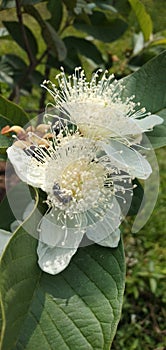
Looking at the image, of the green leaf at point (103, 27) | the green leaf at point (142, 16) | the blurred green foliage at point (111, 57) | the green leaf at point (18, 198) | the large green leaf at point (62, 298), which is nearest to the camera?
the large green leaf at point (62, 298)

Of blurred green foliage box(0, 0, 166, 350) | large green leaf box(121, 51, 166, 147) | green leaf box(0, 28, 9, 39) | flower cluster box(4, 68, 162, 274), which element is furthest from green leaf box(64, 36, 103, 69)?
flower cluster box(4, 68, 162, 274)

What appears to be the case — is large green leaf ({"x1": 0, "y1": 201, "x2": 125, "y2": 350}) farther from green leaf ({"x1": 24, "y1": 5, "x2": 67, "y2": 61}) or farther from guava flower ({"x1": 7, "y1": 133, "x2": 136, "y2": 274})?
green leaf ({"x1": 24, "y1": 5, "x2": 67, "y2": 61})

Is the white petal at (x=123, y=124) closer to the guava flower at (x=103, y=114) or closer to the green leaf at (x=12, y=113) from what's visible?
the guava flower at (x=103, y=114)

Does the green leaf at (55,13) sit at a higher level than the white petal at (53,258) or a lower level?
higher

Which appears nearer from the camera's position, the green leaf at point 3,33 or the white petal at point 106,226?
the white petal at point 106,226

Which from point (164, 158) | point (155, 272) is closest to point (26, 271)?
point (155, 272)

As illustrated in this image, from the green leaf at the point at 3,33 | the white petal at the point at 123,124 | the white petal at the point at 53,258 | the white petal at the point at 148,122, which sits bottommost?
the white petal at the point at 53,258

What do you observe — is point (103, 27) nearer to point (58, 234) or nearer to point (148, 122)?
point (148, 122)

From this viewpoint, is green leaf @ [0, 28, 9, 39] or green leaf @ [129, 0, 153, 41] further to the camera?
green leaf @ [0, 28, 9, 39]

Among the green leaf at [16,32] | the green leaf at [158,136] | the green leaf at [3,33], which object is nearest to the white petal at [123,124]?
the green leaf at [158,136]
